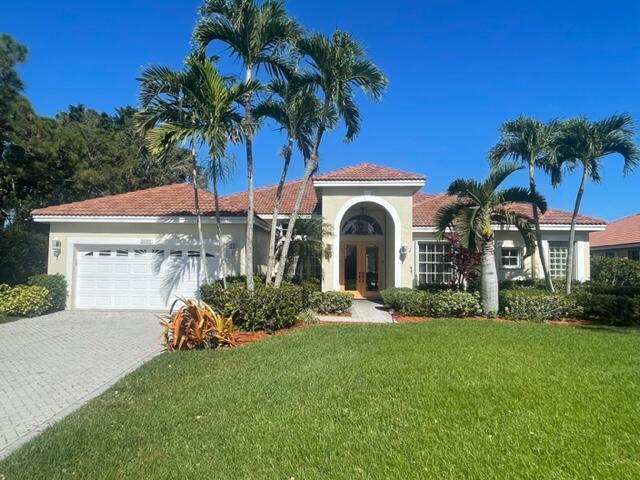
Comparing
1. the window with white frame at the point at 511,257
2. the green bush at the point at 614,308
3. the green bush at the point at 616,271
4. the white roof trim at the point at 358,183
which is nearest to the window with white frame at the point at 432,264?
the window with white frame at the point at 511,257

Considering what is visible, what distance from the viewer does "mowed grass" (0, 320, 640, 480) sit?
3975mm

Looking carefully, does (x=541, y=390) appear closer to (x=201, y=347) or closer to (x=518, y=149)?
(x=201, y=347)

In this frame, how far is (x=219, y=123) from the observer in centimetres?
1152

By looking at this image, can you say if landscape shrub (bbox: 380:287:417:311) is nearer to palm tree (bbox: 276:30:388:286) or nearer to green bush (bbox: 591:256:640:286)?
palm tree (bbox: 276:30:388:286)

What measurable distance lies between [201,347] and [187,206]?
8.99m

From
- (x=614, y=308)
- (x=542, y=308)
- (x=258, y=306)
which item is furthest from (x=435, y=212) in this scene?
(x=258, y=306)

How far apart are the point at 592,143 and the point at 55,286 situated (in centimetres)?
1975

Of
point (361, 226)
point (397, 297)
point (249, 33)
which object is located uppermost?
point (249, 33)

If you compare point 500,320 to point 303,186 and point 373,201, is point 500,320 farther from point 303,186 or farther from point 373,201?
point 303,186

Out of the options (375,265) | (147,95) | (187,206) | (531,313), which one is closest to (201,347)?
(147,95)

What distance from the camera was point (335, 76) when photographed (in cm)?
1254

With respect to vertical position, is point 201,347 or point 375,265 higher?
point 375,265

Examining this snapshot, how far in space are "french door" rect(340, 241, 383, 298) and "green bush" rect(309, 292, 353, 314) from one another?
6003mm

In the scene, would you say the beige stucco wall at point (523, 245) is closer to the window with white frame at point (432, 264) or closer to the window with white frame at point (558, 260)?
the window with white frame at point (558, 260)
